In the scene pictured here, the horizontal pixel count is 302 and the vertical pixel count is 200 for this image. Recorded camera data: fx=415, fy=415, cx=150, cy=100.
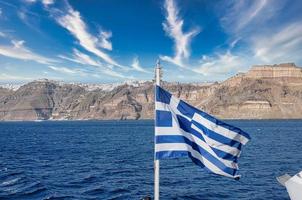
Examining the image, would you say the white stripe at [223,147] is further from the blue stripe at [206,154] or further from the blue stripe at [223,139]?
the blue stripe at [206,154]

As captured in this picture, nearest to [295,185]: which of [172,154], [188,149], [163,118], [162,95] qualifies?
[188,149]

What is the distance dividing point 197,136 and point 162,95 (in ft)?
6.88

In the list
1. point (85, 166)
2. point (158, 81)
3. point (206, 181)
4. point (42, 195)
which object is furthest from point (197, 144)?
point (85, 166)

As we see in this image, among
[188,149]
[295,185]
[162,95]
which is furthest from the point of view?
[295,185]

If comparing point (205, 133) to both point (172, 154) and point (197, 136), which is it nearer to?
point (197, 136)

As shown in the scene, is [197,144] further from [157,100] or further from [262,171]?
[262,171]

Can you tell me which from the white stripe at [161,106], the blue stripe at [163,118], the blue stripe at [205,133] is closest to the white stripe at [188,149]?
the blue stripe at [205,133]

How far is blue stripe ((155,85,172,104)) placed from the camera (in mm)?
15195

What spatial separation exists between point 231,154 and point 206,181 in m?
35.6

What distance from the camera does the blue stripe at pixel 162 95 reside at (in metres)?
15.2

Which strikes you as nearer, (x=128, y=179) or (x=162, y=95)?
(x=162, y=95)

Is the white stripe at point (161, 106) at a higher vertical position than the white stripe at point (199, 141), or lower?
higher

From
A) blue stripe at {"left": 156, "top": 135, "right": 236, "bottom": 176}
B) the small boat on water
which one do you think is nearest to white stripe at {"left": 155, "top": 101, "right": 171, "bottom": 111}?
blue stripe at {"left": 156, "top": 135, "right": 236, "bottom": 176}

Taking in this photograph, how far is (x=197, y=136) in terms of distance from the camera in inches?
623
